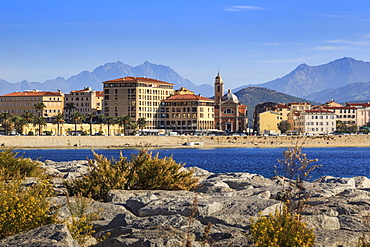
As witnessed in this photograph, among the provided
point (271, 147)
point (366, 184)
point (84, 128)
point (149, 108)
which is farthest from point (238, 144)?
point (366, 184)

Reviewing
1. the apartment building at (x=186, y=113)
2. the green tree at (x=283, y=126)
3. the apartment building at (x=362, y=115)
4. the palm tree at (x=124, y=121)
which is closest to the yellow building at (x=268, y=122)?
the green tree at (x=283, y=126)

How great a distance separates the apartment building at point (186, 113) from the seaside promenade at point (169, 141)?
30.7m

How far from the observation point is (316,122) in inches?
6506

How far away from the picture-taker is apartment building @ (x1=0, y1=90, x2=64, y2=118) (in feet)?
577

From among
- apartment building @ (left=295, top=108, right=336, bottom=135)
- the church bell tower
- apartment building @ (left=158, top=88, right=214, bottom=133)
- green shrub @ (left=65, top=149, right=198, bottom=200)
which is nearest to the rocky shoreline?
green shrub @ (left=65, top=149, right=198, bottom=200)

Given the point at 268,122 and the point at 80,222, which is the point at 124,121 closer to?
the point at 268,122

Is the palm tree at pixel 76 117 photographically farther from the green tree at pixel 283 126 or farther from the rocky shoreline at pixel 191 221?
the rocky shoreline at pixel 191 221

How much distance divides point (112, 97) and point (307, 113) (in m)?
54.4

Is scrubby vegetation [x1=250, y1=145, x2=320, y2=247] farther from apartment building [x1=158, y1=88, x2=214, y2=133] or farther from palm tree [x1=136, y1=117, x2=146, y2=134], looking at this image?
apartment building [x1=158, y1=88, x2=214, y2=133]

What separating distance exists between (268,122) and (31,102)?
71.0m

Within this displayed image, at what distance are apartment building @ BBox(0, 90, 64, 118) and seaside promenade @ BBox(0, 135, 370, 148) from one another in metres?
63.4

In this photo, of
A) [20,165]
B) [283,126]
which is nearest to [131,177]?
[20,165]

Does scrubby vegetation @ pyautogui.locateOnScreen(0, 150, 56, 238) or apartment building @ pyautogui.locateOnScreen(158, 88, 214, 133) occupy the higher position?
apartment building @ pyautogui.locateOnScreen(158, 88, 214, 133)

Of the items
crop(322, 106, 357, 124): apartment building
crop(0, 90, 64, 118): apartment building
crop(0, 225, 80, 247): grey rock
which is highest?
crop(0, 90, 64, 118): apartment building
